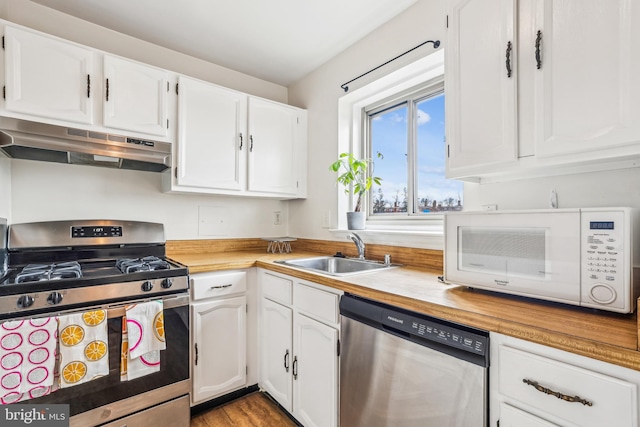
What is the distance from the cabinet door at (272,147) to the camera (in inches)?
93.2

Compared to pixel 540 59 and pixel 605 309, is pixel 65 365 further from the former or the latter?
pixel 540 59

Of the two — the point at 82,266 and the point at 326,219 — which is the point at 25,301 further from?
the point at 326,219

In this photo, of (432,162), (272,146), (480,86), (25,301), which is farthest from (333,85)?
(25,301)

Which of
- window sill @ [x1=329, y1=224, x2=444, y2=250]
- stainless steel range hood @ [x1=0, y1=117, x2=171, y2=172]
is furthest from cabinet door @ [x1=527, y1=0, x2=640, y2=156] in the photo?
stainless steel range hood @ [x1=0, y1=117, x2=171, y2=172]

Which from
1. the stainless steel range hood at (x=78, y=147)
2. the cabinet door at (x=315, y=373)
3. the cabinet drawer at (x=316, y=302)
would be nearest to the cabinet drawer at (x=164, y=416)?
the cabinet door at (x=315, y=373)

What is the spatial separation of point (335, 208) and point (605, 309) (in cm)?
170

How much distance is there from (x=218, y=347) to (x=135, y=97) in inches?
64.8

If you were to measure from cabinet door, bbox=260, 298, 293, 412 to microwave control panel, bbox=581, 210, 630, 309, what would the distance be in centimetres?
134

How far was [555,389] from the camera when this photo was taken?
0.75 metres

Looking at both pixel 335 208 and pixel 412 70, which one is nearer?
pixel 412 70

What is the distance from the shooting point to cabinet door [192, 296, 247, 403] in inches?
70.0

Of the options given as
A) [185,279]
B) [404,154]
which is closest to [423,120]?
[404,154]

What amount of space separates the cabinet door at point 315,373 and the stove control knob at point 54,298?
110 centimetres

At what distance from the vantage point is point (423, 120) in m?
2.05
